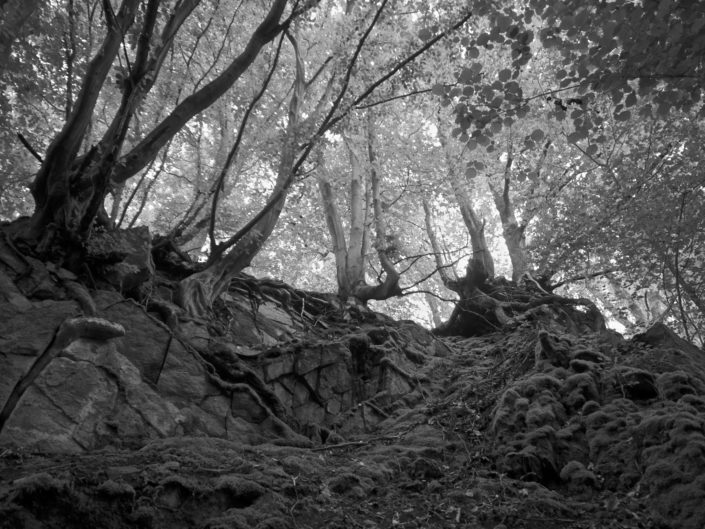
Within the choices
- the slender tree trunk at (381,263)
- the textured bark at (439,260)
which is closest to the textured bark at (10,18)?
the slender tree trunk at (381,263)

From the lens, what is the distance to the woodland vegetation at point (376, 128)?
561 centimetres

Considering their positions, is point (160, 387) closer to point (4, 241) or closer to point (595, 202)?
point (4, 241)

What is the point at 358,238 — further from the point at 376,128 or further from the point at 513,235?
the point at 513,235

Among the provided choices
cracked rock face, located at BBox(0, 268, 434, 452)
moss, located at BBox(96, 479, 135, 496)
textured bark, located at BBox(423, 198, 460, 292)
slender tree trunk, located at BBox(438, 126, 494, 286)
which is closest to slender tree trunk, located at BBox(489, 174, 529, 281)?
slender tree trunk, located at BBox(438, 126, 494, 286)

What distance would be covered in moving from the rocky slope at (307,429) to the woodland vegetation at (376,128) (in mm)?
1755

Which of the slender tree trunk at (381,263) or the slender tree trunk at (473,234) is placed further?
the slender tree trunk at (473,234)

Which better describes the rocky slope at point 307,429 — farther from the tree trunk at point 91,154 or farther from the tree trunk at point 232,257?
the tree trunk at point 91,154

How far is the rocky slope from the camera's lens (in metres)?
3.53

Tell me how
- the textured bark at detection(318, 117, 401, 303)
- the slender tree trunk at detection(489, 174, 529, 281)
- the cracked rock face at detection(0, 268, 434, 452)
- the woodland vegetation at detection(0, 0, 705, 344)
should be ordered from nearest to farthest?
the cracked rock face at detection(0, 268, 434, 452), the woodland vegetation at detection(0, 0, 705, 344), the textured bark at detection(318, 117, 401, 303), the slender tree trunk at detection(489, 174, 529, 281)

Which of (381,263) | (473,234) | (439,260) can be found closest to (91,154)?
(381,263)

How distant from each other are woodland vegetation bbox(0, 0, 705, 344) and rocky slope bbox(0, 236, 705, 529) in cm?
176

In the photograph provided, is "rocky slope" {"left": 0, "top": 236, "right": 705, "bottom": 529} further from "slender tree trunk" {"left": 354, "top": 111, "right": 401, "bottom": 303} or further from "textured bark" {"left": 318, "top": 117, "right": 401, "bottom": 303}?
"textured bark" {"left": 318, "top": 117, "right": 401, "bottom": 303}

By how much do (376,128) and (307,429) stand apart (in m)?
10.7

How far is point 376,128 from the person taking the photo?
49.3 ft
